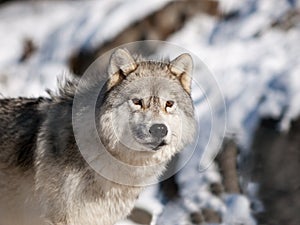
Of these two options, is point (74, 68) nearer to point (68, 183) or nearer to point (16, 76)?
point (16, 76)

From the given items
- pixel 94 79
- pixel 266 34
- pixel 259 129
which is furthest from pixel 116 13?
pixel 94 79

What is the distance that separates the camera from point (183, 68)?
286 inches

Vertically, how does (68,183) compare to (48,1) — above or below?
below

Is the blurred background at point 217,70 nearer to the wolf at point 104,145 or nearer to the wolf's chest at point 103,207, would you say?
the wolf at point 104,145

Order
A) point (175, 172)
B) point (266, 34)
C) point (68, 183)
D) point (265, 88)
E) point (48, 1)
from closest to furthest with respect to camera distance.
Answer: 1. point (68, 183)
2. point (175, 172)
3. point (265, 88)
4. point (266, 34)
5. point (48, 1)

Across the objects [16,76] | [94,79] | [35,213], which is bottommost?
[35,213]

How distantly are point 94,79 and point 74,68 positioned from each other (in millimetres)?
5571

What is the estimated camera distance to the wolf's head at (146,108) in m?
6.77

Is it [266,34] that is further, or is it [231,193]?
[266,34]

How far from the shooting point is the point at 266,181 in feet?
33.3

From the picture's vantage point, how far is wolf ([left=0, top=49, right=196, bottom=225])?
688 cm

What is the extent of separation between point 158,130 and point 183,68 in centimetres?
82

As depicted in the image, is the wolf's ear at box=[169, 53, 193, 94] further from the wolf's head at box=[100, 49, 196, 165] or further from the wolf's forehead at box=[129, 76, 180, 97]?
the wolf's forehead at box=[129, 76, 180, 97]

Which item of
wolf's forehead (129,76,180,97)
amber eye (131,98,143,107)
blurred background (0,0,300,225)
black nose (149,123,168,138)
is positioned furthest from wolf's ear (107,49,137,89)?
blurred background (0,0,300,225)
